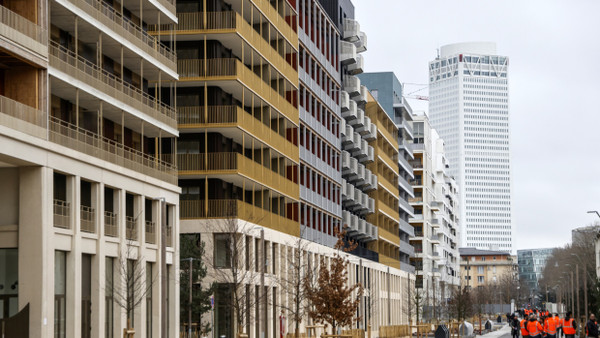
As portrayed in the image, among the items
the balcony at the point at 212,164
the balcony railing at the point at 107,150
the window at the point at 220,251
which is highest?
the balcony at the point at 212,164

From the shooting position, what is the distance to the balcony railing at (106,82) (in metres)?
42.9

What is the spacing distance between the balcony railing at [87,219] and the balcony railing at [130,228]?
11.7 feet

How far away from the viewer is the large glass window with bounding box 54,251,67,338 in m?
41.0

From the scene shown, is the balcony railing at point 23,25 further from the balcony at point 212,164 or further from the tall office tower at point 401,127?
the tall office tower at point 401,127

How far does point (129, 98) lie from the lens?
49.8 metres

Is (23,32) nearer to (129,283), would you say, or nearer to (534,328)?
(129,283)

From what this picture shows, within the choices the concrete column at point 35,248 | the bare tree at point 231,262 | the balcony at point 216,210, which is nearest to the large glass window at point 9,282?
the concrete column at point 35,248

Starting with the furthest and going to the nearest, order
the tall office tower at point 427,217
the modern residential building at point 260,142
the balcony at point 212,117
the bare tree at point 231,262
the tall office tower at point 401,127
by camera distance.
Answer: the tall office tower at point 427,217 → the tall office tower at point 401,127 → the balcony at point 212,117 → the modern residential building at point 260,142 → the bare tree at point 231,262

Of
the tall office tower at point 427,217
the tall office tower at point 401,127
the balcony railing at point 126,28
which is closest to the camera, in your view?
the balcony railing at point 126,28

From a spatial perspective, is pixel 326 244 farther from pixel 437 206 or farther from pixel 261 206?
pixel 437 206

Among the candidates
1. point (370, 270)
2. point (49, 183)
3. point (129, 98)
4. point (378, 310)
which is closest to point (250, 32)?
point (129, 98)

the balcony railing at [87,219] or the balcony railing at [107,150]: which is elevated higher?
the balcony railing at [107,150]

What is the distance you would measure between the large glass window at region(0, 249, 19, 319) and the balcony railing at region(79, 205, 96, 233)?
4.23 meters

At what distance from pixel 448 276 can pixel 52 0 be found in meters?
155
